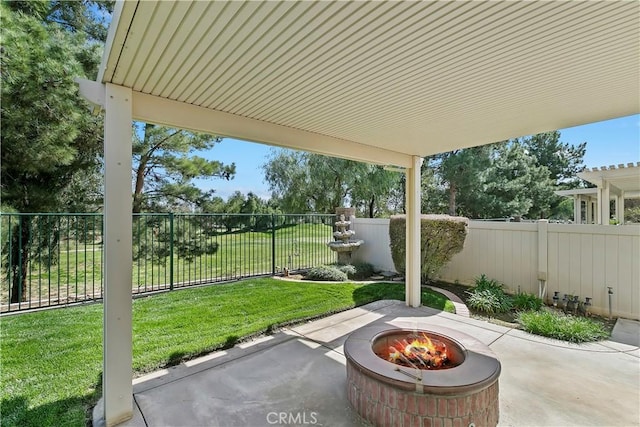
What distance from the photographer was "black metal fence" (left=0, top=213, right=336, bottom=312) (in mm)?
4906

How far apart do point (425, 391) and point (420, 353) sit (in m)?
0.52

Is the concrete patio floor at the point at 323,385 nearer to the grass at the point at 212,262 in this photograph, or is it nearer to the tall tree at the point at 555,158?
the grass at the point at 212,262

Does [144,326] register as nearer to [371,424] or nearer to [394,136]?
[371,424]

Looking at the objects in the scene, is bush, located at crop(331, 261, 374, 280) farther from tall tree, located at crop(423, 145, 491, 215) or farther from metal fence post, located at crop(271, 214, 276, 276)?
tall tree, located at crop(423, 145, 491, 215)

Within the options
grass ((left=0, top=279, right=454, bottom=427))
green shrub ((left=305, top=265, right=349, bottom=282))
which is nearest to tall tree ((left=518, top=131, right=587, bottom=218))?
green shrub ((left=305, top=265, right=349, bottom=282))

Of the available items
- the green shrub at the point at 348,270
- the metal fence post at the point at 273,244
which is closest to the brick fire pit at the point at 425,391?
the green shrub at the point at 348,270

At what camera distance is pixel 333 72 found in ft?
7.57

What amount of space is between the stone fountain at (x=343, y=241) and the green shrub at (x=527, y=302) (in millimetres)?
3908

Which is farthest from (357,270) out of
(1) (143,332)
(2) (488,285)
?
(1) (143,332)

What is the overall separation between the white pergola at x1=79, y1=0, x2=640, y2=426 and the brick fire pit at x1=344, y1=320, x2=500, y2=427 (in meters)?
1.89

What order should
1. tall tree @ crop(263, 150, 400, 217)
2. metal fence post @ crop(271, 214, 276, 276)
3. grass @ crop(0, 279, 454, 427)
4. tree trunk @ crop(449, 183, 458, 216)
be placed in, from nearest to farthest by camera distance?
grass @ crop(0, 279, 454, 427) → metal fence post @ crop(271, 214, 276, 276) → tall tree @ crop(263, 150, 400, 217) → tree trunk @ crop(449, 183, 458, 216)

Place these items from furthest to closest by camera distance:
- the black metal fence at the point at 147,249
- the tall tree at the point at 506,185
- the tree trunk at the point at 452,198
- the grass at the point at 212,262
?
the tree trunk at the point at 452,198 < the tall tree at the point at 506,185 < the grass at the point at 212,262 < the black metal fence at the point at 147,249

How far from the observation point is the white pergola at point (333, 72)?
5.44 feet

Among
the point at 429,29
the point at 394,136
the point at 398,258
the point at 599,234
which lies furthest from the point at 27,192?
the point at 599,234
